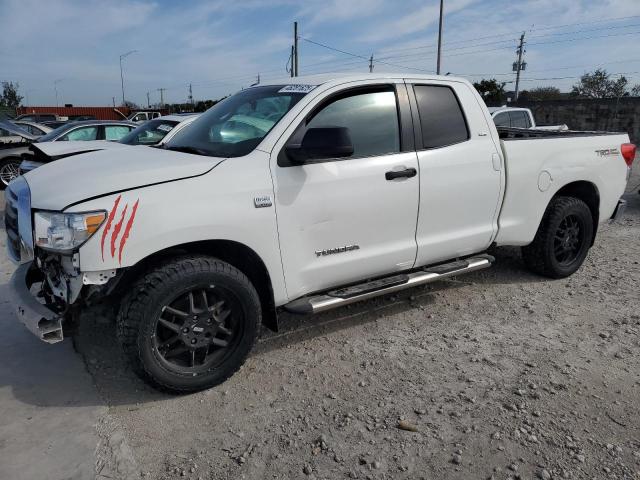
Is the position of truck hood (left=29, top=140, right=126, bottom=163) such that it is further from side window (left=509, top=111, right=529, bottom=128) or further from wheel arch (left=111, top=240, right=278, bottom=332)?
side window (left=509, top=111, right=529, bottom=128)

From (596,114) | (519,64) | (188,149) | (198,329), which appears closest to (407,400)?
(198,329)

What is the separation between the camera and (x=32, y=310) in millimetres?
2926

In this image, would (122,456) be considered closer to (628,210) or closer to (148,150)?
(148,150)

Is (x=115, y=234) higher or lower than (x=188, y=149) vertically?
lower

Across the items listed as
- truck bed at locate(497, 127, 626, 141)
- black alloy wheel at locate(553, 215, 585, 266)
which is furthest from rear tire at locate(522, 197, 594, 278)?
truck bed at locate(497, 127, 626, 141)

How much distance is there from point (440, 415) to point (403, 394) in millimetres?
279

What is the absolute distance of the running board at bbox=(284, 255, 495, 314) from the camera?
338cm

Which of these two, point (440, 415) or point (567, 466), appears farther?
point (440, 415)

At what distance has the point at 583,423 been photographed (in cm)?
285

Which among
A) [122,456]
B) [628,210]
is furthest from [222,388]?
[628,210]

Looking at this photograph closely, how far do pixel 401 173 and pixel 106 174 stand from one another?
1933mm

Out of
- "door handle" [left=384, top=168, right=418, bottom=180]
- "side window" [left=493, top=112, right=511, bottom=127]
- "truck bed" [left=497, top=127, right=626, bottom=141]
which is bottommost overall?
"door handle" [left=384, top=168, right=418, bottom=180]

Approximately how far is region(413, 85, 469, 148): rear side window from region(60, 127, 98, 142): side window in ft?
28.9

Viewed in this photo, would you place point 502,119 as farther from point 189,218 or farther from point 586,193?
point 189,218
